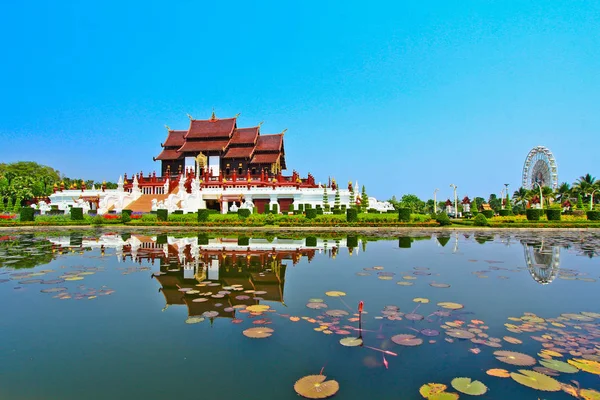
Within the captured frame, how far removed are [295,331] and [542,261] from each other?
9787 millimetres

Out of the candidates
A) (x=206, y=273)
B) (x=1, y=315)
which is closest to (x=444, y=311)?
(x=206, y=273)

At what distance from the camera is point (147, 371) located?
4188 millimetres

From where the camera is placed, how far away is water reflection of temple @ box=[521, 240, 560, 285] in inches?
365

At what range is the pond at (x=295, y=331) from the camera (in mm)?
3895

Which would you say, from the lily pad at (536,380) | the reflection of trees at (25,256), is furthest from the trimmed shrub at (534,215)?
the reflection of trees at (25,256)

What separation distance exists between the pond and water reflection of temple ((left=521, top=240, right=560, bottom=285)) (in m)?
0.15

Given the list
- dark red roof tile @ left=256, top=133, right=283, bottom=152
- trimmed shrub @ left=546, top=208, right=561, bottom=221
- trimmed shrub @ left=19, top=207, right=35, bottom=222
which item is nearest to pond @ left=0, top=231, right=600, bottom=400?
trimmed shrub @ left=546, top=208, right=561, bottom=221

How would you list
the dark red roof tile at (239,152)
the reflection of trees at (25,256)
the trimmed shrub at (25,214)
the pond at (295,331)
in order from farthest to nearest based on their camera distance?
the dark red roof tile at (239,152) < the trimmed shrub at (25,214) < the reflection of trees at (25,256) < the pond at (295,331)

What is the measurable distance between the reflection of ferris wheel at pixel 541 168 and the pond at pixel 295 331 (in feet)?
155

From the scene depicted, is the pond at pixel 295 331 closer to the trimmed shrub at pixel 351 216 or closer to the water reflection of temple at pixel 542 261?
the water reflection of temple at pixel 542 261

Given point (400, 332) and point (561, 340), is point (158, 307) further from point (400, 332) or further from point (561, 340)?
point (561, 340)

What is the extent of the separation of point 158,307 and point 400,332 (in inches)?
160

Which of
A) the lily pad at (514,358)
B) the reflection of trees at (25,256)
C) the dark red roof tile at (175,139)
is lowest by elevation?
the lily pad at (514,358)

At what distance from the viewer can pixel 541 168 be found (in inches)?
2124
